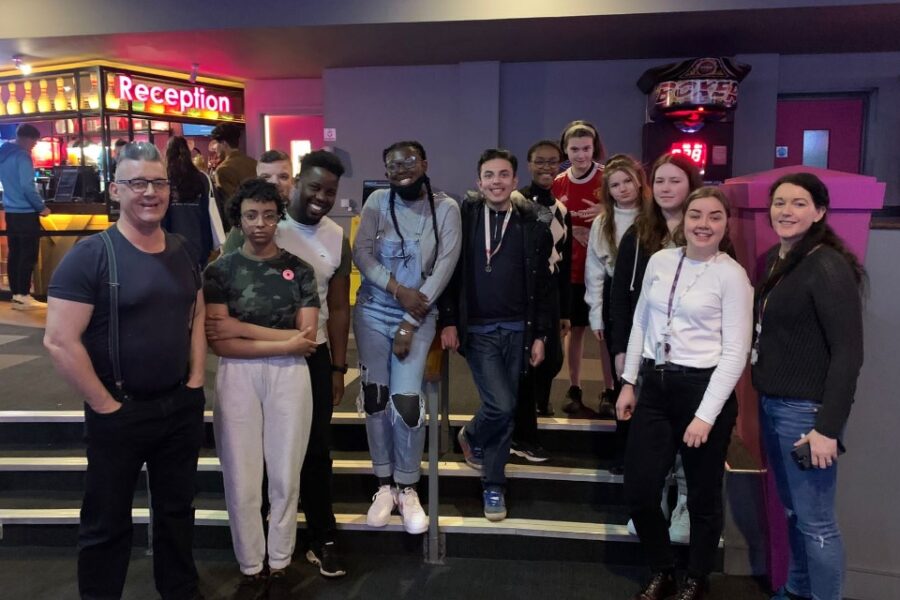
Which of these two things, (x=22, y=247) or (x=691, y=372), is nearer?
(x=691, y=372)

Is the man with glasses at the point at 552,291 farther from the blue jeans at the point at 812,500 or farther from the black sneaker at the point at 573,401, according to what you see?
the blue jeans at the point at 812,500

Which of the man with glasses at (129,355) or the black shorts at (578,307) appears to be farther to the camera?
the black shorts at (578,307)

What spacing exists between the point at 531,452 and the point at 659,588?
0.87m

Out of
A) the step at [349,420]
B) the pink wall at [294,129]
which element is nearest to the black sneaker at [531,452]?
the step at [349,420]

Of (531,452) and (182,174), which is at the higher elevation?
(182,174)

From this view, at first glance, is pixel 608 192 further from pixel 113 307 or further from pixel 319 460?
pixel 113 307

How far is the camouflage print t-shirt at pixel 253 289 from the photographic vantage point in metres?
2.19

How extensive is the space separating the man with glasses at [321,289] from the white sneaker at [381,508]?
0.18 m

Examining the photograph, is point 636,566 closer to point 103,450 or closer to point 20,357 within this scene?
point 103,450

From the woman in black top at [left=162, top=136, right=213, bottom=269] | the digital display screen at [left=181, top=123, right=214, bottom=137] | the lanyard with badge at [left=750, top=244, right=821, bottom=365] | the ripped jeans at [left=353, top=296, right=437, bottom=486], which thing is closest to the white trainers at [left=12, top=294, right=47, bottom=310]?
the woman in black top at [left=162, top=136, right=213, bottom=269]

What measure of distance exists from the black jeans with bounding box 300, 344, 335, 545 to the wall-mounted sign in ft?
23.3

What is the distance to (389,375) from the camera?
8.37 ft

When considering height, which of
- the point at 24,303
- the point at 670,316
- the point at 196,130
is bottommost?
the point at 24,303

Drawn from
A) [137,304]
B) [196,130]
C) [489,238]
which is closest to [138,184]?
[137,304]
